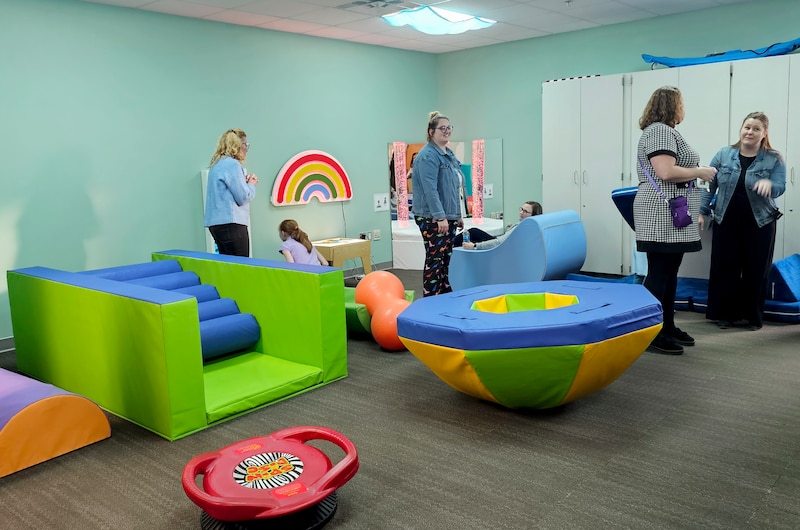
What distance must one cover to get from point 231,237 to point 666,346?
9.99 feet

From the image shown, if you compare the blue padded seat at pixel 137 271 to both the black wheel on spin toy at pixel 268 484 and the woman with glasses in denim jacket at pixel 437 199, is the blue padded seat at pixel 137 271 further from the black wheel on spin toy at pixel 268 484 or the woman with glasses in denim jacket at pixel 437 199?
the black wheel on spin toy at pixel 268 484

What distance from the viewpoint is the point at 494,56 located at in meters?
7.96

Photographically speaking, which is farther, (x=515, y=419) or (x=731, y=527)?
(x=515, y=419)

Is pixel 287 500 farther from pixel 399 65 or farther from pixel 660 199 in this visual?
pixel 399 65

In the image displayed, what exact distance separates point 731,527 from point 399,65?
21.6 feet

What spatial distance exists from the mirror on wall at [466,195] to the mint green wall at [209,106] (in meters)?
0.17

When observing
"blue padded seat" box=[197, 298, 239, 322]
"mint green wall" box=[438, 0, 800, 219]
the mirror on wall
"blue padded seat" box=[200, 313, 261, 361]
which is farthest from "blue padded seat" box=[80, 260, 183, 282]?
Answer: "mint green wall" box=[438, 0, 800, 219]

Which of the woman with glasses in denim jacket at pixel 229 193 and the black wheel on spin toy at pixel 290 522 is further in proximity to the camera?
the woman with glasses in denim jacket at pixel 229 193

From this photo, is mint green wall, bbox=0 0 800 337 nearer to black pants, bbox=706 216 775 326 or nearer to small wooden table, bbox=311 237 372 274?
small wooden table, bbox=311 237 372 274

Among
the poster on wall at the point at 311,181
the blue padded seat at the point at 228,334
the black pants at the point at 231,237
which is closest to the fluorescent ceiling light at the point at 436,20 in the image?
the poster on wall at the point at 311,181

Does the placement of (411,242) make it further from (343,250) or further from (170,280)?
(170,280)

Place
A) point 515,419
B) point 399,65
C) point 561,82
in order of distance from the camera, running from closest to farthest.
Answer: point 515,419
point 561,82
point 399,65

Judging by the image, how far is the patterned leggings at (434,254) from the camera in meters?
5.25

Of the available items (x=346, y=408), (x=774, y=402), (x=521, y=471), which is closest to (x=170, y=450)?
(x=346, y=408)
